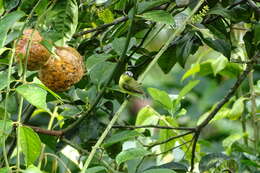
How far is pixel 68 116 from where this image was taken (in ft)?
3.80

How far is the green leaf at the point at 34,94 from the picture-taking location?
0.75m

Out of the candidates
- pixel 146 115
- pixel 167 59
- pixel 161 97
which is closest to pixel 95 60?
pixel 167 59

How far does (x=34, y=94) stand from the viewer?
0.76 meters

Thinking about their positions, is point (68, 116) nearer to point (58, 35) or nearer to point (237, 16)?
point (58, 35)

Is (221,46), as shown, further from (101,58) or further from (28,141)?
(28,141)

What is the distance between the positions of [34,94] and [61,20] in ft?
0.69

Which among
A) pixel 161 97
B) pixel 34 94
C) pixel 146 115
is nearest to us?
pixel 34 94

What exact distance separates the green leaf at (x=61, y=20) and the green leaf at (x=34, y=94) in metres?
0.18

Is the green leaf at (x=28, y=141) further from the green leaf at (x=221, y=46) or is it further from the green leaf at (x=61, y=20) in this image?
the green leaf at (x=221, y=46)

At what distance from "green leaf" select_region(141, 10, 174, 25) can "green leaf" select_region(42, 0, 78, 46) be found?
4.4 inches

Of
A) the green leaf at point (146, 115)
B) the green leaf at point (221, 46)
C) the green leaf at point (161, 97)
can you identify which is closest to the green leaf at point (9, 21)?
the green leaf at point (221, 46)

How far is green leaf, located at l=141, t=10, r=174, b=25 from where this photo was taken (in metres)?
0.89

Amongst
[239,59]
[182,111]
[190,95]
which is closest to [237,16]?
[239,59]

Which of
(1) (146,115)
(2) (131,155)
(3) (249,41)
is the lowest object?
(1) (146,115)
